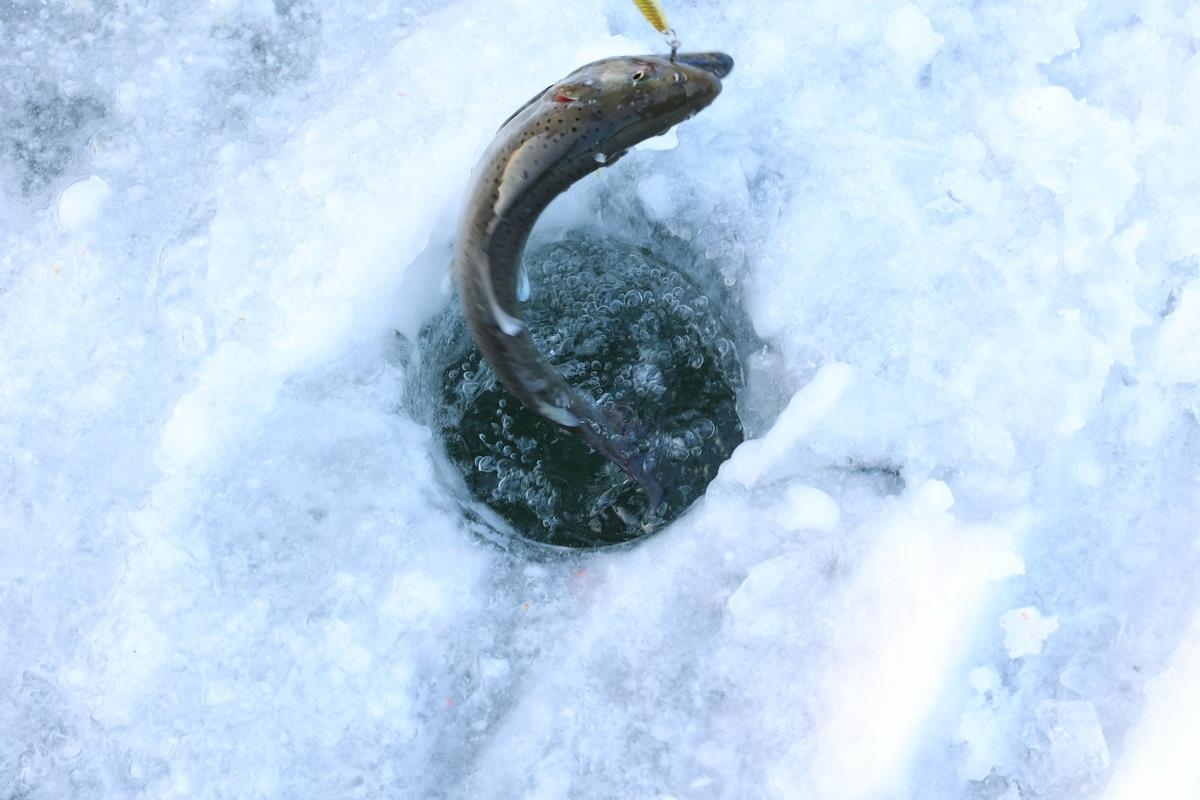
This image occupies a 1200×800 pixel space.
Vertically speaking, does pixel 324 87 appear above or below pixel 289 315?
above

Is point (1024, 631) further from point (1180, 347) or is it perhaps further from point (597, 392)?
point (597, 392)

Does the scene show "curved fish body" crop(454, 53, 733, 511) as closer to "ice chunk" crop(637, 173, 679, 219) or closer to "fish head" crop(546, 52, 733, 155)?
"fish head" crop(546, 52, 733, 155)

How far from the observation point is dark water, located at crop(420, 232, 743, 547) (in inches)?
87.0

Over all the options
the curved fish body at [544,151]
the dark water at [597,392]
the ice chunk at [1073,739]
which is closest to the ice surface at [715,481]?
the ice chunk at [1073,739]

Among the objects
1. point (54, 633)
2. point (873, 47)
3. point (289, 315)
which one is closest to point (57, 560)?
point (54, 633)

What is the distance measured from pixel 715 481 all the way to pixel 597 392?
0.55 metres

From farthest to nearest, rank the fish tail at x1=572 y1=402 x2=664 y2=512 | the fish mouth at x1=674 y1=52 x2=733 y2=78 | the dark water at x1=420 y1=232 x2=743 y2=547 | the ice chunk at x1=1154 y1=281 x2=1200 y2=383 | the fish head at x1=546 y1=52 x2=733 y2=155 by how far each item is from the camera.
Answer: the dark water at x1=420 y1=232 x2=743 y2=547 < the fish tail at x1=572 y1=402 x2=664 y2=512 < the ice chunk at x1=1154 y1=281 x2=1200 y2=383 < the fish mouth at x1=674 y1=52 x2=733 y2=78 < the fish head at x1=546 y1=52 x2=733 y2=155

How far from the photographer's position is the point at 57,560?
192cm

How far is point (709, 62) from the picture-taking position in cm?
174

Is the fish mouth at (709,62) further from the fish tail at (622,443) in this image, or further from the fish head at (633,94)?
the fish tail at (622,443)

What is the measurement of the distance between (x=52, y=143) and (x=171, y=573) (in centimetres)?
118

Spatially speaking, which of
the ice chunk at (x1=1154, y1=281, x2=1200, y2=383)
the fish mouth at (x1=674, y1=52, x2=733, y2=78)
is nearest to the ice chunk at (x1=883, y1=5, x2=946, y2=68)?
the fish mouth at (x1=674, y1=52, x2=733, y2=78)

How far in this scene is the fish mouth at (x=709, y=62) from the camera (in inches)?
67.9

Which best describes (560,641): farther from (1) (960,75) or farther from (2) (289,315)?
(1) (960,75)
